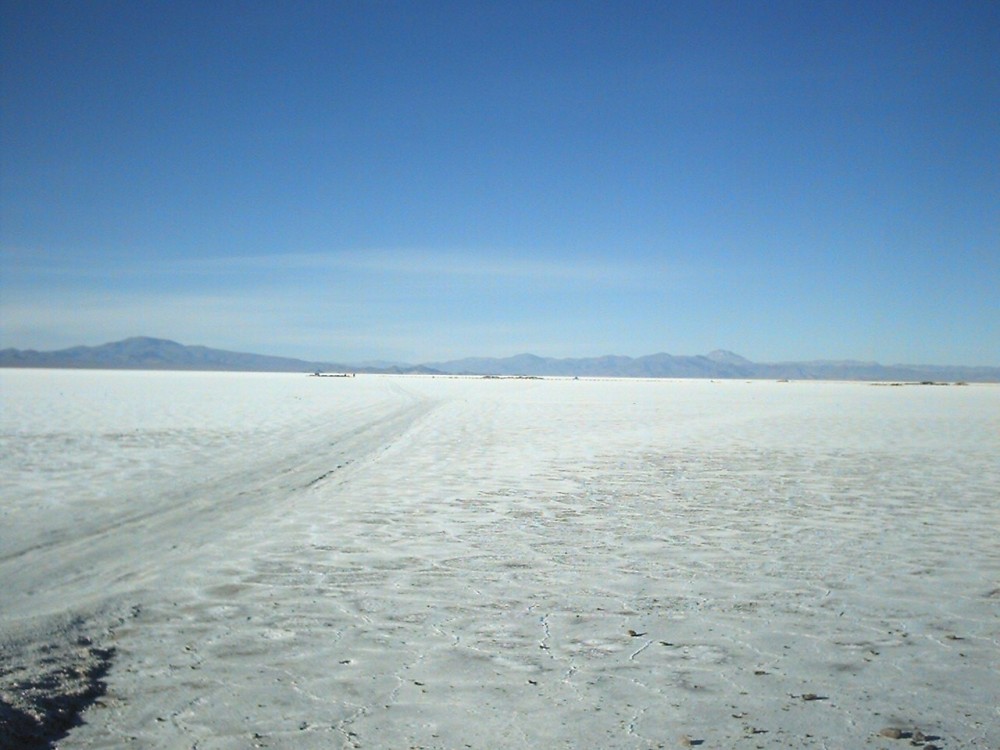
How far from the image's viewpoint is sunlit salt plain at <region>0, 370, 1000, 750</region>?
3.49 m

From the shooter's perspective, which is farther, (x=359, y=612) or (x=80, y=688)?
(x=359, y=612)

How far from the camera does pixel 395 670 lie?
13.3 ft

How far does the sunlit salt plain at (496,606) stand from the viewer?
349 centimetres

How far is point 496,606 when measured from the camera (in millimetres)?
5164

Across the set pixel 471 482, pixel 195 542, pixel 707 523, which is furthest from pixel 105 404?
pixel 707 523

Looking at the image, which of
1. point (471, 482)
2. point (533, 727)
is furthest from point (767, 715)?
point (471, 482)

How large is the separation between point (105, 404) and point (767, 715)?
2815 cm

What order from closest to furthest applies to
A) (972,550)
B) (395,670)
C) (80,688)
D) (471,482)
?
(80,688) → (395,670) → (972,550) → (471,482)

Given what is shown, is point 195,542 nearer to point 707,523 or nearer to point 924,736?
point 707,523

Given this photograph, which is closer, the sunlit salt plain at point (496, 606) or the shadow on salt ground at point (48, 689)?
the shadow on salt ground at point (48, 689)

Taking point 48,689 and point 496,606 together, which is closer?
point 48,689

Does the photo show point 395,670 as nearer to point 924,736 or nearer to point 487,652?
point 487,652

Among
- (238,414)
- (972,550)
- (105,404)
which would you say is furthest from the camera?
(105,404)

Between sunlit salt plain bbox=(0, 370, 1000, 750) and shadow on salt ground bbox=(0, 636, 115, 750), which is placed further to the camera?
sunlit salt plain bbox=(0, 370, 1000, 750)
